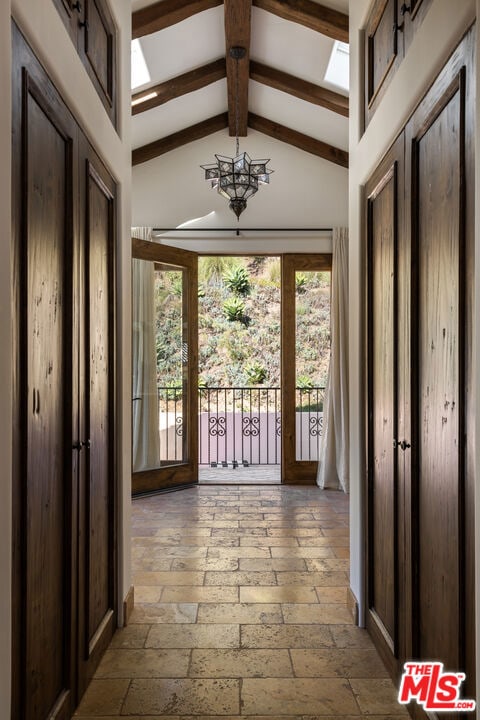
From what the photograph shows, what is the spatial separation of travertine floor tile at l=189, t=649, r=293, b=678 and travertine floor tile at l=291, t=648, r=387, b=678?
2.2 inches

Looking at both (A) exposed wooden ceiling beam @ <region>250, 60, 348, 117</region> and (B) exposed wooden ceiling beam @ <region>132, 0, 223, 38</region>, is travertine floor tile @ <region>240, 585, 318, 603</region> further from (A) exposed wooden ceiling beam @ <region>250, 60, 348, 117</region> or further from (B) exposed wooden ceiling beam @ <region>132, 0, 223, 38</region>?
(A) exposed wooden ceiling beam @ <region>250, 60, 348, 117</region>

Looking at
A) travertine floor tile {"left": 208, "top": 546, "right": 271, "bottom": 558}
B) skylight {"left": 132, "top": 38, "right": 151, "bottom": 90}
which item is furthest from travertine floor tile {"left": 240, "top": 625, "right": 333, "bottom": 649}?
skylight {"left": 132, "top": 38, "right": 151, "bottom": 90}

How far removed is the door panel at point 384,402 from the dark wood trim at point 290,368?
333 cm

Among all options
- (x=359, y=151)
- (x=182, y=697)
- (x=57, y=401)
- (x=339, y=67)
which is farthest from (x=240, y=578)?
(x=339, y=67)

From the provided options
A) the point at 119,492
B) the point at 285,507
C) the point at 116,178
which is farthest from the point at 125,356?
the point at 285,507

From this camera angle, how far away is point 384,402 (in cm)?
237

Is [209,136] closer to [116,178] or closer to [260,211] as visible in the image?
[260,211]

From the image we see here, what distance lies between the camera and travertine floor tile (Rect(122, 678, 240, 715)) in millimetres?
2062

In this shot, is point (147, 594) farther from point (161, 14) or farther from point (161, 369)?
point (161, 14)

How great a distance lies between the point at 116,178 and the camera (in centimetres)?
265

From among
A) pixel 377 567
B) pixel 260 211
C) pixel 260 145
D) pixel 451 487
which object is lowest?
pixel 377 567

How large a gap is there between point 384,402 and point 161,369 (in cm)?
365

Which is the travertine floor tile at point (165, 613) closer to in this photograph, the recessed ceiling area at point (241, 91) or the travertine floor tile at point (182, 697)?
the travertine floor tile at point (182, 697)

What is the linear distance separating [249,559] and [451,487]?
2.34m
